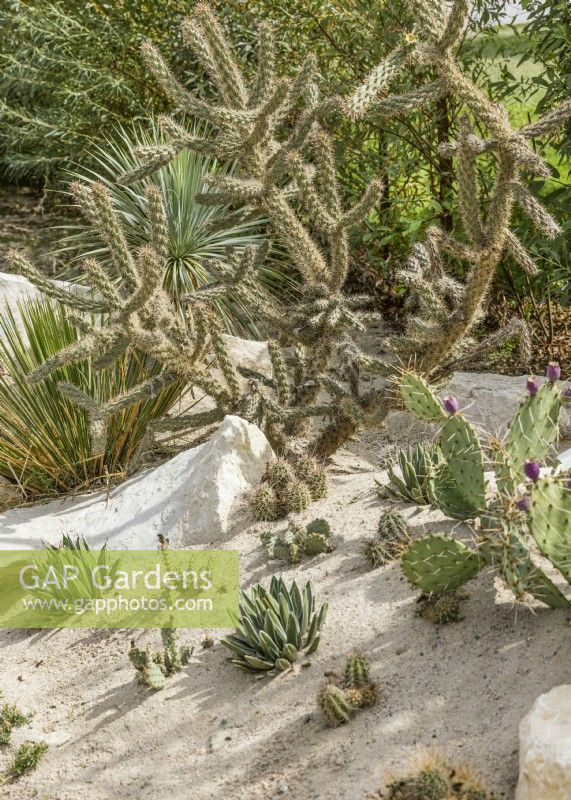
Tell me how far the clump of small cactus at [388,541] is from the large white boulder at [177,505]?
0.86 metres

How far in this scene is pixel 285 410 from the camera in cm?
490

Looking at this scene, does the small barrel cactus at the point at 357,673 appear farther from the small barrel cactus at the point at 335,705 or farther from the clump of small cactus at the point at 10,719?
the clump of small cactus at the point at 10,719

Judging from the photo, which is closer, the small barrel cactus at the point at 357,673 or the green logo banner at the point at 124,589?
the small barrel cactus at the point at 357,673

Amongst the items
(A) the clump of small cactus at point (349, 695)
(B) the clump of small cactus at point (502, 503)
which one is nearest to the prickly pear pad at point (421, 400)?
(B) the clump of small cactus at point (502, 503)

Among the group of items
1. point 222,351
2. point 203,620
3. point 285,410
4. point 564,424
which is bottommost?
point 203,620

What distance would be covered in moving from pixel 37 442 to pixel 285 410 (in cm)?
139

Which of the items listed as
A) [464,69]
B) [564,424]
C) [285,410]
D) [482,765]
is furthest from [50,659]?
[464,69]

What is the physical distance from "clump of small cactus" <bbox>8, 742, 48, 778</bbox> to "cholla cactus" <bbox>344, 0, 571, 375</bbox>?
2.39 meters

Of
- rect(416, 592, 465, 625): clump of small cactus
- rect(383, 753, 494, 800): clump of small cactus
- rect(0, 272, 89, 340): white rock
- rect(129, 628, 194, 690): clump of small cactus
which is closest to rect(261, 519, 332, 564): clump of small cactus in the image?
rect(129, 628, 194, 690): clump of small cactus

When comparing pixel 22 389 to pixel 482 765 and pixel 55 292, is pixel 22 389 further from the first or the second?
pixel 482 765

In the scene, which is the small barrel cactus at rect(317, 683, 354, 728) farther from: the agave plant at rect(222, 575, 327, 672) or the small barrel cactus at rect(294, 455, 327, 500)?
the small barrel cactus at rect(294, 455, 327, 500)

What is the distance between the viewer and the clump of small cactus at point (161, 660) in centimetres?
377

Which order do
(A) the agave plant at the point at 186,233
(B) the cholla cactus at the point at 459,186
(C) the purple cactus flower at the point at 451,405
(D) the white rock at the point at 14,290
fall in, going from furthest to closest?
1. (A) the agave plant at the point at 186,233
2. (D) the white rock at the point at 14,290
3. (B) the cholla cactus at the point at 459,186
4. (C) the purple cactus flower at the point at 451,405

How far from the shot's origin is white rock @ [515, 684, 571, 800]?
8.32 feet
